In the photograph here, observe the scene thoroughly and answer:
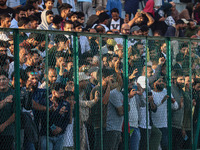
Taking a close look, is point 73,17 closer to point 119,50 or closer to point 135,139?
point 119,50

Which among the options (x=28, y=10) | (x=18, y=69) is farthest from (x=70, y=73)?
(x=28, y=10)

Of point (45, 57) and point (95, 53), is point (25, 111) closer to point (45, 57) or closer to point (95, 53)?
point (45, 57)

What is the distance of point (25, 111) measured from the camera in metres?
8.26

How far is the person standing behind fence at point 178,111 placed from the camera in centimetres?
1002

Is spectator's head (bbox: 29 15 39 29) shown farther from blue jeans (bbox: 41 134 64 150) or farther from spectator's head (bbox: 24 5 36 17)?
blue jeans (bbox: 41 134 64 150)

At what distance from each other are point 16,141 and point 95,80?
5.52 feet

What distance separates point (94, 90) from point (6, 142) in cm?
173

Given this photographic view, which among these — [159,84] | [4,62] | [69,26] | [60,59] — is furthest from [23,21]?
[159,84]

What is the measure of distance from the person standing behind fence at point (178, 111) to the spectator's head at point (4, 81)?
10.7 feet

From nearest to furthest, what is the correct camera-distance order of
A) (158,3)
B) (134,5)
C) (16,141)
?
(16,141)
(134,5)
(158,3)

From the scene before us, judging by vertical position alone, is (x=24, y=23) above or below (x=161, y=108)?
above

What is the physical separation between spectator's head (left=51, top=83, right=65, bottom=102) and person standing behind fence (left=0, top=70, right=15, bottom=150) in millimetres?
681

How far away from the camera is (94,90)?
900 cm

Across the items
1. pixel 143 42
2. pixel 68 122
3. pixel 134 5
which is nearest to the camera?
pixel 68 122
